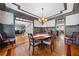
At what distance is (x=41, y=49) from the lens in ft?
7.82

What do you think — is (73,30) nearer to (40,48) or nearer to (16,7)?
(40,48)

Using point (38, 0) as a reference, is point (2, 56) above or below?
below

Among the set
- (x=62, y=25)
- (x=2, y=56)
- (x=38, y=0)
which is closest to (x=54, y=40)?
(x=62, y=25)

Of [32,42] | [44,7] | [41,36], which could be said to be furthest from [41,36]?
[44,7]

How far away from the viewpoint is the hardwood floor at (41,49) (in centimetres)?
232

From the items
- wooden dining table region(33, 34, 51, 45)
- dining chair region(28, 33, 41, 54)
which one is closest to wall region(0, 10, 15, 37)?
dining chair region(28, 33, 41, 54)

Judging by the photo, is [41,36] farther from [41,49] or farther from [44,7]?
[44,7]

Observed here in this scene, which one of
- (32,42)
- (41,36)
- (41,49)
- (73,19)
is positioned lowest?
(41,49)

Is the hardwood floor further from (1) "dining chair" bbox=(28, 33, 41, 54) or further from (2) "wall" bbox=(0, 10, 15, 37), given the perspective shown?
(2) "wall" bbox=(0, 10, 15, 37)

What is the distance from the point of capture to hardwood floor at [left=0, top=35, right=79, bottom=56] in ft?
7.63

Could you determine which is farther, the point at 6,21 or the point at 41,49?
the point at 41,49

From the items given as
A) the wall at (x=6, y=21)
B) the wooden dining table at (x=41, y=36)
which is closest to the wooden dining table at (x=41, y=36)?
the wooden dining table at (x=41, y=36)

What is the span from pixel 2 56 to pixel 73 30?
4.99 ft

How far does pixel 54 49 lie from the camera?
238 cm
